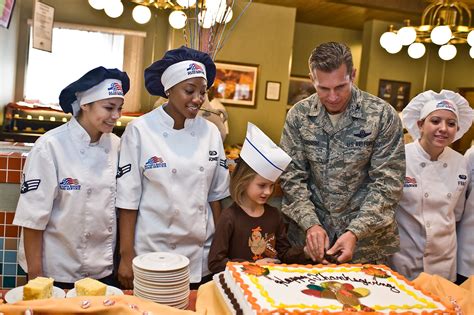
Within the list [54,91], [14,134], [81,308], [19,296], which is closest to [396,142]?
[81,308]

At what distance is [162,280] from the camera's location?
125cm

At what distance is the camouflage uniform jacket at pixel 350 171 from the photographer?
70.2 inches

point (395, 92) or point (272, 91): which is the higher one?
point (395, 92)

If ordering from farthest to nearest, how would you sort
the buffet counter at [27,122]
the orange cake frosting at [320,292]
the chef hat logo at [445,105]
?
the buffet counter at [27,122] → the chef hat logo at [445,105] → the orange cake frosting at [320,292]

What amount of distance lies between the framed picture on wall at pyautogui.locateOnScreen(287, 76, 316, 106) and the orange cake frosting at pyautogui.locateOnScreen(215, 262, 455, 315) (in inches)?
283

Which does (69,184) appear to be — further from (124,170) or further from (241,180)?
(241,180)

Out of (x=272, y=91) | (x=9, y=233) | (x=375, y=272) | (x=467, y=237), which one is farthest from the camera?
(x=272, y=91)

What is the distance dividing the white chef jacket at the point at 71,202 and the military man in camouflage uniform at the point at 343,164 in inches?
26.9

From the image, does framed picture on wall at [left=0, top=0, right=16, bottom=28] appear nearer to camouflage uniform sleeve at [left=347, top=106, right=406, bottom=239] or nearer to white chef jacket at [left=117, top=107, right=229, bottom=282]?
white chef jacket at [left=117, top=107, right=229, bottom=282]

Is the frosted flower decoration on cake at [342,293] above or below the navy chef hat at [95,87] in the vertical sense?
below

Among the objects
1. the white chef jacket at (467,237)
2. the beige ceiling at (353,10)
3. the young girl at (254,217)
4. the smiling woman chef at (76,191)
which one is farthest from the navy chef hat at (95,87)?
the beige ceiling at (353,10)

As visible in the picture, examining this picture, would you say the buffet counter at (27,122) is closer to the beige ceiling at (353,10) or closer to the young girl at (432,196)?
the beige ceiling at (353,10)

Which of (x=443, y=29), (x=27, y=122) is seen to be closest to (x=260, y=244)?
(x=443, y=29)

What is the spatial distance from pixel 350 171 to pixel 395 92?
6.82m
